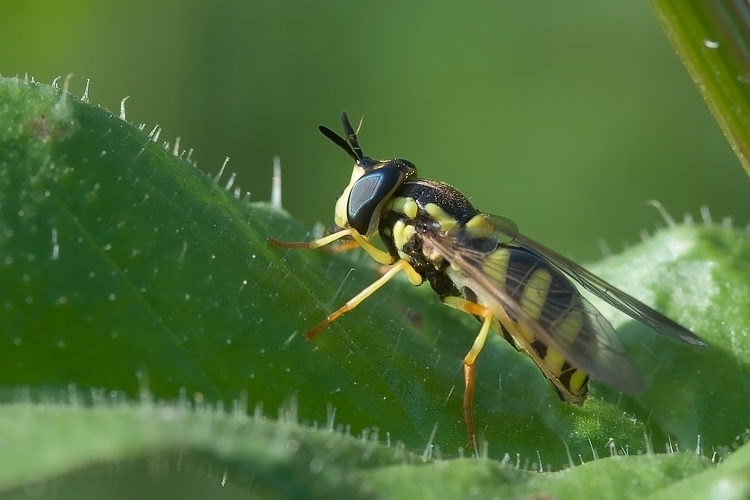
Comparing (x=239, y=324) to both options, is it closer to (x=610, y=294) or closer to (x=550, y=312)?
(x=550, y=312)

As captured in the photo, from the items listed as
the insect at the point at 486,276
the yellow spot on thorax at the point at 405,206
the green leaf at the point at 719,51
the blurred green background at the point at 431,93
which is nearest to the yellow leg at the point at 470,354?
the insect at the point at 486,276

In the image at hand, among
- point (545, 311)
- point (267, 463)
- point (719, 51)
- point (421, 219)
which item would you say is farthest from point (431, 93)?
point (267, 463)

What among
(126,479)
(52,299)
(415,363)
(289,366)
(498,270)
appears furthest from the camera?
(126,479)

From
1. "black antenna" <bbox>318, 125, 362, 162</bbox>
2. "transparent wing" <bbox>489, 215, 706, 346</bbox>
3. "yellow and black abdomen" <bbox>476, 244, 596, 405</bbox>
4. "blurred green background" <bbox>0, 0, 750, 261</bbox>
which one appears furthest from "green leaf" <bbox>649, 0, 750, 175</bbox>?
"blurred green background" <bbox>0, 0, 750, 261</bbox>

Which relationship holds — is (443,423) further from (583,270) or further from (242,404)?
(583,270)

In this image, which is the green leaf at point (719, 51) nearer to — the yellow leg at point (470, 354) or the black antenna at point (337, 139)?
the yellow leg at point (470, 354)

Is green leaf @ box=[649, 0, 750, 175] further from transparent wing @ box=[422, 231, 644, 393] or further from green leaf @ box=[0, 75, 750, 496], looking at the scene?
green leaf @ box=[0, 75, 750, 496]

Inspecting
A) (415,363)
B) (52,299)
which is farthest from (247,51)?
(52,299)
